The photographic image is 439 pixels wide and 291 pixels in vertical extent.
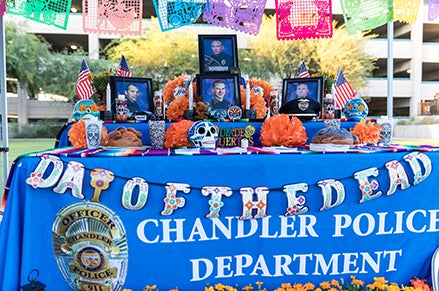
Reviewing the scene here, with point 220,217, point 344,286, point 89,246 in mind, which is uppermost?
point 220,217

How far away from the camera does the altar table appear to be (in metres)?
1.47

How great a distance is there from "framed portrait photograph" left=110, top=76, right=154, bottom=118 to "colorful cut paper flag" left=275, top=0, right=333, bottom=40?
129 centimetres

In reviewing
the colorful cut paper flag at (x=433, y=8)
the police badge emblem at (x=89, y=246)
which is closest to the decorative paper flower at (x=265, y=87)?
the colorful cut paper flag at (x=433, y=8)

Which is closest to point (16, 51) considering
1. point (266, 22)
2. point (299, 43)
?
point (266, 22)

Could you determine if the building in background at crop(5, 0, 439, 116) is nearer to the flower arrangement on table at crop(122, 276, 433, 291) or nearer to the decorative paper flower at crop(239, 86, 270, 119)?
the decorative paper flower at crop(239, 86, 270, 119)

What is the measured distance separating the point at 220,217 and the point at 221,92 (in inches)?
41.1

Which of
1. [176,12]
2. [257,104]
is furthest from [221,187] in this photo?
[176,12]

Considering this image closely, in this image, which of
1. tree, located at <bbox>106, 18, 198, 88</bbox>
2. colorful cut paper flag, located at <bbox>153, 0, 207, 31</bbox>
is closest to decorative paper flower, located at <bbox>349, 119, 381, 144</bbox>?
colorful cut paper flag, located at <bbox>153, 0, 207, 31</bbox>

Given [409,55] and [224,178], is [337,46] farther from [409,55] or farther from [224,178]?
[224,178]

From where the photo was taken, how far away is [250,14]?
113 inches

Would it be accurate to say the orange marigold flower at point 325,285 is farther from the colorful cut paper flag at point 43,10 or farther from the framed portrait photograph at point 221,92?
the colorful cut paper flag at point 43,10

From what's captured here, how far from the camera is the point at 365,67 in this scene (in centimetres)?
1875

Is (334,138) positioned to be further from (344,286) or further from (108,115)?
(108,115)

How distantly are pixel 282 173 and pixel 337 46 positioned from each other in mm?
18026
